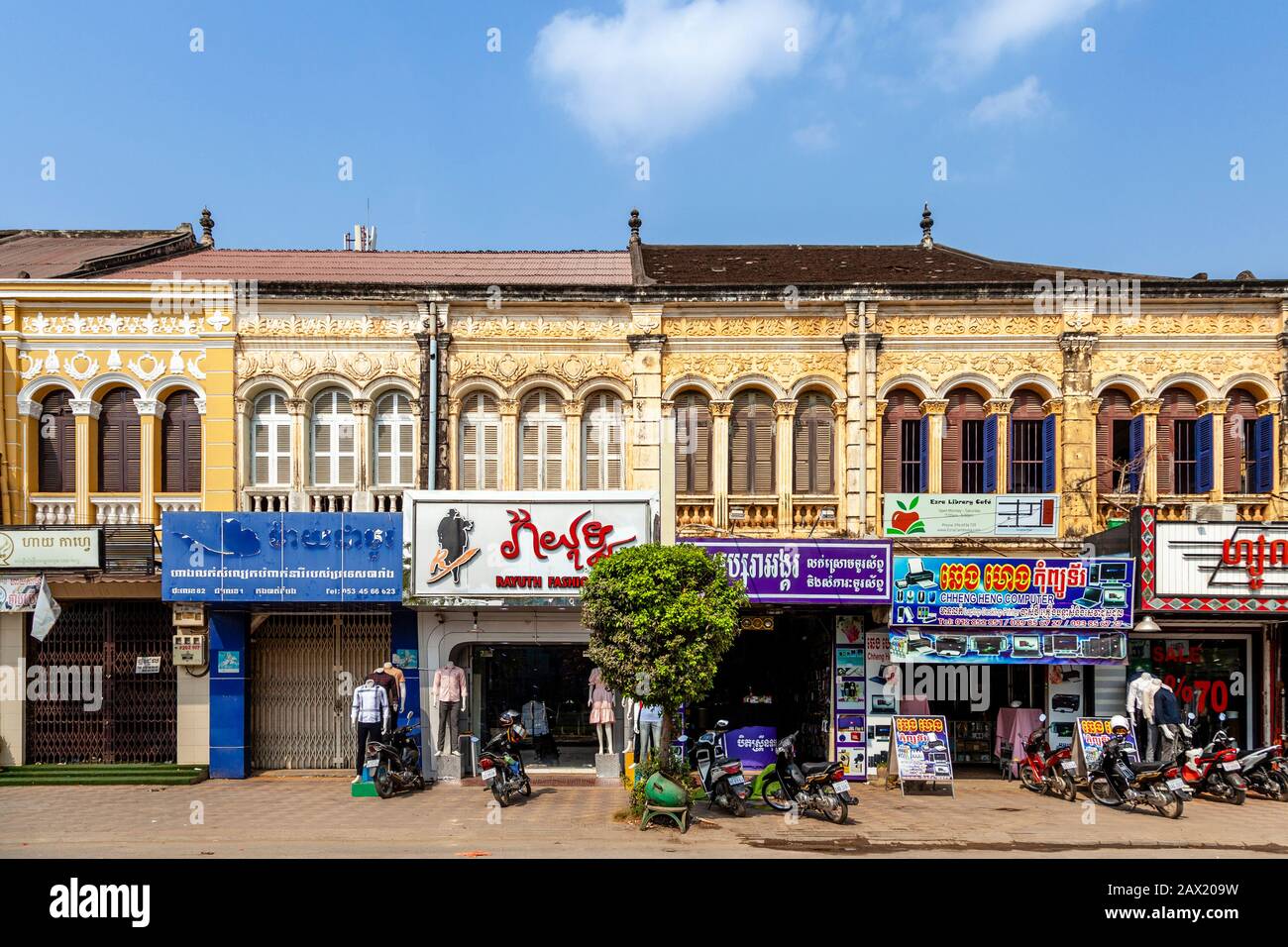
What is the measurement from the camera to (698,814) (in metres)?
14.8

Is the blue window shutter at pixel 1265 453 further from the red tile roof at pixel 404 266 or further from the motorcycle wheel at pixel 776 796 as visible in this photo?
the red tile roof at pixel 404 266

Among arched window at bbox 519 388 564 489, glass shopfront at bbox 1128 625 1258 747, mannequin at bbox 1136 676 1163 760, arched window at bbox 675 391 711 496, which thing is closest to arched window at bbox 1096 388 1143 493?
glass shopfront at bbox 1128 625 1258 747

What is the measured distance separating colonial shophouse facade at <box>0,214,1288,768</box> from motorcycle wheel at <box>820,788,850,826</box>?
469 cm

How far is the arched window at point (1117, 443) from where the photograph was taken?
739 inches

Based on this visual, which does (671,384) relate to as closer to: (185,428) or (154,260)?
(185,428)

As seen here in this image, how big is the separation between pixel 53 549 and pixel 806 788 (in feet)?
42.1

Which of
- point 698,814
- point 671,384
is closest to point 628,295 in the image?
point 671,384

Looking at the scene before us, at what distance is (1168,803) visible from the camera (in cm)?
1491

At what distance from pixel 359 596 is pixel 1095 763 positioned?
11.8m

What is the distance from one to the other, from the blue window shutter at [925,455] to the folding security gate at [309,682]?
991 centimetres

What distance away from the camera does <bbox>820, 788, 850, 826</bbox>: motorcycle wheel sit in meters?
14.2

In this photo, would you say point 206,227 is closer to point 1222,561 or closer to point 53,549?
point 53,549

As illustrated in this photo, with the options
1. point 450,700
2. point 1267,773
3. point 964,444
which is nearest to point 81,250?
point 450,700

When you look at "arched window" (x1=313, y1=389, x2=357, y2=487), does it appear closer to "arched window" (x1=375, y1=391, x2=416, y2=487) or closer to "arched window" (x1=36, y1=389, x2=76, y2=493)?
"arched window" (x1=375, y1=391, x2=416, y2=487)
